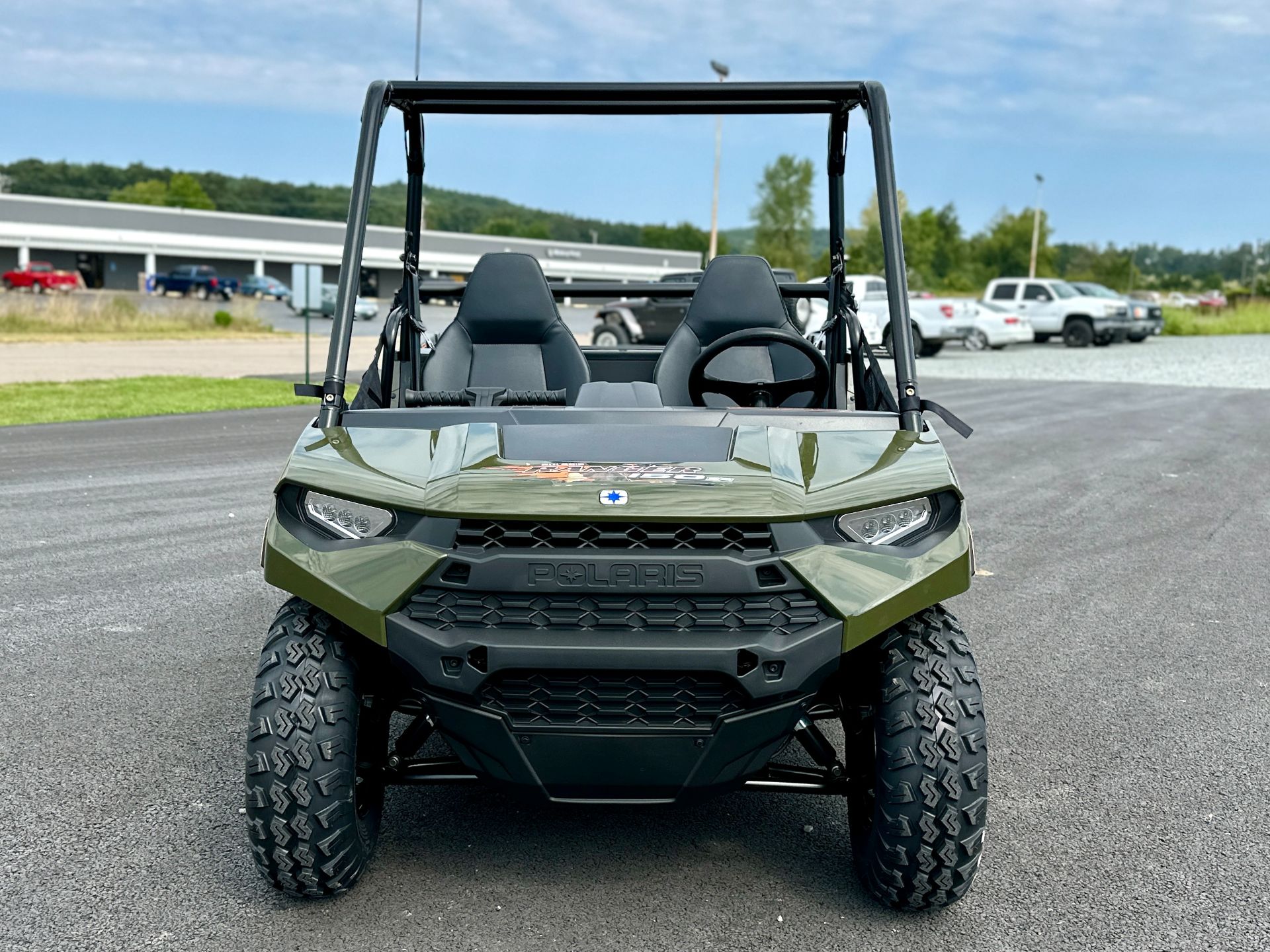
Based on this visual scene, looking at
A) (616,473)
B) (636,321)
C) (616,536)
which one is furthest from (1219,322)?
(616,536)

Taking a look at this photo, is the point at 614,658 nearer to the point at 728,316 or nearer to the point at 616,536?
the point at 616,536

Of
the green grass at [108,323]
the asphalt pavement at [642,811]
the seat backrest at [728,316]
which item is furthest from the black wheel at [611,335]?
the seat backrest at [728,316]

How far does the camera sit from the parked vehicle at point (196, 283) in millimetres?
58969

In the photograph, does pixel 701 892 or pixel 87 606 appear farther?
pixel 87 606

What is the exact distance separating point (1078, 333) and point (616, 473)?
111 feet

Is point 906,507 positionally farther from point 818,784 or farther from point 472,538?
point 472,538

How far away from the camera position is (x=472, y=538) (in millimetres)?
2811

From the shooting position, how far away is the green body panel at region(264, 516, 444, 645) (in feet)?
9.23

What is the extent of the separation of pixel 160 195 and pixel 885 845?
438 ft

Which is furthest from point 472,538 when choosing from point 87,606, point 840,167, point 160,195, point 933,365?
point 160,195

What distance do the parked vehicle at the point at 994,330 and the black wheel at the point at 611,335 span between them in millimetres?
9335

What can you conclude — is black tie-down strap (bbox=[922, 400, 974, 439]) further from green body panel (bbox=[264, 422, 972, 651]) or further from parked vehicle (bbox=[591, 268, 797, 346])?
parked vehicle (bbox=[591, 268, 797, 346])

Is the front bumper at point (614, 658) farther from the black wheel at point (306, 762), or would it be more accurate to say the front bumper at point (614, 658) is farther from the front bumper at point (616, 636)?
the black wheel at point (306, 762)

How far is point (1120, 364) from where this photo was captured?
87.8 ft
